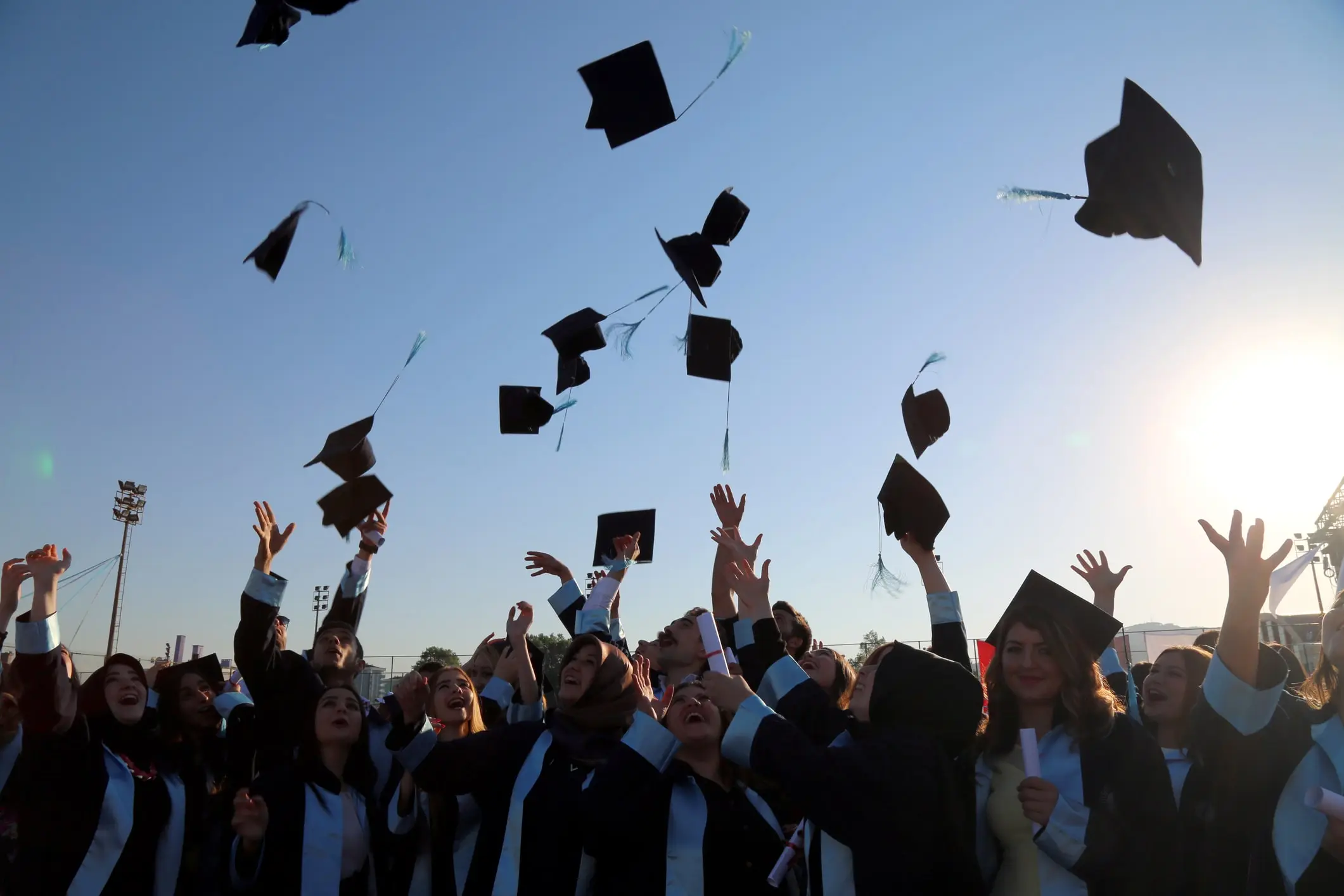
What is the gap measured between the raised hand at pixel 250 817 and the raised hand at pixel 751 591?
6.98ft

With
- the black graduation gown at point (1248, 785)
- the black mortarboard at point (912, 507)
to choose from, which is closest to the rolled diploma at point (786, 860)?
the black graduation gown at point (1248, 785)

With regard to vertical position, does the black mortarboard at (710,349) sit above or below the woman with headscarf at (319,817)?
above

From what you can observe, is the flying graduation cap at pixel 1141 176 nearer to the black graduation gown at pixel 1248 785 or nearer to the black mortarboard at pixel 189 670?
the black graduation gown at pixel 1248 785

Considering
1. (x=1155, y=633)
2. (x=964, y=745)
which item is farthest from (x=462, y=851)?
(x=1155, y=633)

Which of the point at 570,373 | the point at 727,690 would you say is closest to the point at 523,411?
the point at 570,373

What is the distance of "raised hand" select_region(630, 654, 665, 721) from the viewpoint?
13.9 ft

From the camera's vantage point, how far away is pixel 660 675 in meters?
7.14

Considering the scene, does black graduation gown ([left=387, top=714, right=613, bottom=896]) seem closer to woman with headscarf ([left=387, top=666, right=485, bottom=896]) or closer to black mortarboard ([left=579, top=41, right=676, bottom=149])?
woman with headscarf ([left=387, top=666, right=485, bottom=896])

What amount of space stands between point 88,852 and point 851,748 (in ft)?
11.1

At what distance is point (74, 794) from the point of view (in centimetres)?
423

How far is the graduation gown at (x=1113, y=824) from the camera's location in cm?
292

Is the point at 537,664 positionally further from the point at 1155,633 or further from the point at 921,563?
the point at 1155,633

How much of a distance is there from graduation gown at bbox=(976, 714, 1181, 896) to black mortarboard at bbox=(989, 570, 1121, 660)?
399 mm

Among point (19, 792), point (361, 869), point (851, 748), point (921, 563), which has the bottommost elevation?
point (361, 869)
